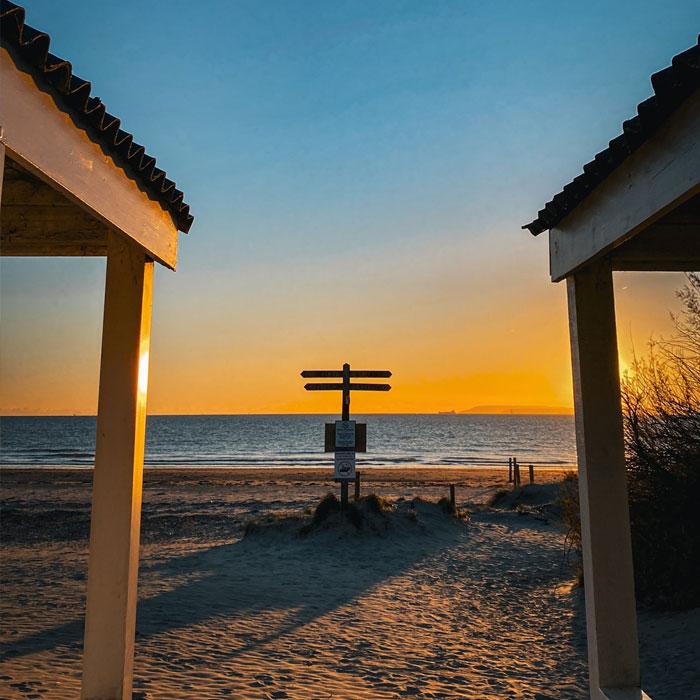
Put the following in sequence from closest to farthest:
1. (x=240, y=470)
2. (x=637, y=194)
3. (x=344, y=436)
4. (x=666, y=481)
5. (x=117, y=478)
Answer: (x=637, y=194) < (x=117, y=478) < (x=666, y=481) < (x=344, y=436) < (x=240, y=470)

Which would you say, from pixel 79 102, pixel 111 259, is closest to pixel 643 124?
pixel 79 102

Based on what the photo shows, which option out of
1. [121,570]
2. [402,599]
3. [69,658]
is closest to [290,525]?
[402,599]

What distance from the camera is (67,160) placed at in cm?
274

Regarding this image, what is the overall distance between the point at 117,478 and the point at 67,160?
6.27 ft

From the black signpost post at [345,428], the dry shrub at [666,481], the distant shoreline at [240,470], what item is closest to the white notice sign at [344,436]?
the black signpost post at [345,428]

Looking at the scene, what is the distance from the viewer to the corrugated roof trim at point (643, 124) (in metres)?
2.27

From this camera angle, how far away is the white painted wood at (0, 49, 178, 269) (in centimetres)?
227

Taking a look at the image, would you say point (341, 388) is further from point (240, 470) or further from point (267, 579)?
point (240, 470)

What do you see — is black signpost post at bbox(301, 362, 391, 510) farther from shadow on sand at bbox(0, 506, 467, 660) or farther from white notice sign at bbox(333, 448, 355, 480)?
Result: shadow on sand at bbox(0, 506, 467, 660)

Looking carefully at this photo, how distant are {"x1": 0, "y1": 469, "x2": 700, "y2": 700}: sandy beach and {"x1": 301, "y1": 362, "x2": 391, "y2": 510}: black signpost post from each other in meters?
1.14

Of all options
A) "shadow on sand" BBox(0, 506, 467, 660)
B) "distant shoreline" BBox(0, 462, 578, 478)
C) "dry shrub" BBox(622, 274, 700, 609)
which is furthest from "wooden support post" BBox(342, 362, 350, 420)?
"distant shoreline" BBox(0, 462, 578, 478)

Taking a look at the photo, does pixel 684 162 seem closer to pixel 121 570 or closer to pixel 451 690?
pixel 121 570

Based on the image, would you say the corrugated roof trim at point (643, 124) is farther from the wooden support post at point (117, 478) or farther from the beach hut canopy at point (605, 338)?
the wooden support post at point (117, 478)

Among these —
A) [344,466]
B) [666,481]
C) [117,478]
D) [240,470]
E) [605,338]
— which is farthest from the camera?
[240,470]
